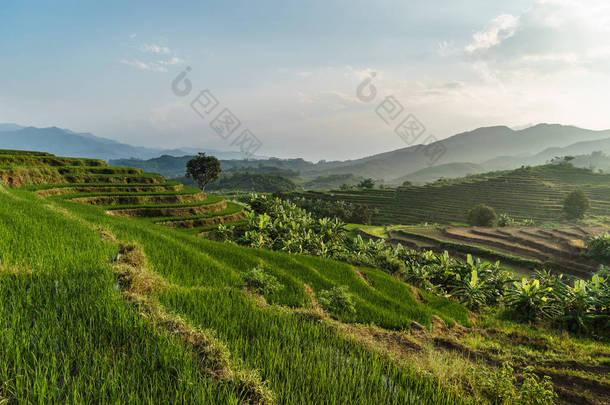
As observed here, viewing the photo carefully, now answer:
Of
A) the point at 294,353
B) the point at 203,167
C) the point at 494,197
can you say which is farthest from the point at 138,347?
the point at 494,197

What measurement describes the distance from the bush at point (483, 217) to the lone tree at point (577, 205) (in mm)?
20509

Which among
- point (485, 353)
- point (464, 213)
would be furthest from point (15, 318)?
point (464, 213)

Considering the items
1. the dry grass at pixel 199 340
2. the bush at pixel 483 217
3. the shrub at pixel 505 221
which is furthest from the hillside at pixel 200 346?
the shrub at pixel 505 221

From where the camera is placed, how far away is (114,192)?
26047mm

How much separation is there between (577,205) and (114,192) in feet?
289

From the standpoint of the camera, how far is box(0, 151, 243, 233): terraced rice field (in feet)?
74.8

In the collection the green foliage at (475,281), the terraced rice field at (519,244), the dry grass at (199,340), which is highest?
the dry grass at (199,340)

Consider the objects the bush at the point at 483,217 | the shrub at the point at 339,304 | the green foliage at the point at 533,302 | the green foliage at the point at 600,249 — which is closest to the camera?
the shrub at the point at 339,304

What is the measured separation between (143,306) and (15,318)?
1084mm

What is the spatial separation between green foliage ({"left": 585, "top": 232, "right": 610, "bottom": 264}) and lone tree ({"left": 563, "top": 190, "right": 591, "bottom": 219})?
37.4 meters

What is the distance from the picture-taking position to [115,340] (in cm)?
242

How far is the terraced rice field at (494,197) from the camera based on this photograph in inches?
2662

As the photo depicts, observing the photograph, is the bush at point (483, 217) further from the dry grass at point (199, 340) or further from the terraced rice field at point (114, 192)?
the dry grass at point (199, 340)

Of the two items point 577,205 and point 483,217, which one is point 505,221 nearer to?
point 483,217
